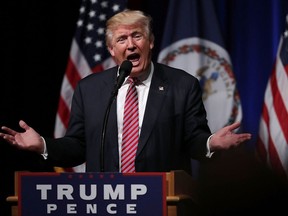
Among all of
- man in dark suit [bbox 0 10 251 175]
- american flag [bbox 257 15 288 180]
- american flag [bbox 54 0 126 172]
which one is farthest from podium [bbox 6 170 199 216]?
american flag [bbox 54 0 126 172]

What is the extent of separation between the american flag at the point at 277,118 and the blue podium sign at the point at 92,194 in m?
2.30

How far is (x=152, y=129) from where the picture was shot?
316 cm

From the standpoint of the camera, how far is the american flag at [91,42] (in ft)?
17.4

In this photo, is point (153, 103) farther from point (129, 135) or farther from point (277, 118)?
point (277, 118)

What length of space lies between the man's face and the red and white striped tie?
7.2 inches

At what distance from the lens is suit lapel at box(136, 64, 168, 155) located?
3148 mm

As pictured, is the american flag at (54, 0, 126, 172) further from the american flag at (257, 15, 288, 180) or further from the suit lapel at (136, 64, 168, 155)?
the suit lapel at (136, 64, 168, 155)

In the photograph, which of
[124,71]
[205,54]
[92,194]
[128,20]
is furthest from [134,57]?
[205,54]

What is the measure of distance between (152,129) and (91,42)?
228cm

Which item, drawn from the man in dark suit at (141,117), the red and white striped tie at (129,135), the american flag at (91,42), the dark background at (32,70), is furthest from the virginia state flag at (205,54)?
the red and white striped tie at (129,135)

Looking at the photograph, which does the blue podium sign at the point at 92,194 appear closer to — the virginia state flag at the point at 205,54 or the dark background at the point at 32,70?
the dark background at the point at 32,70

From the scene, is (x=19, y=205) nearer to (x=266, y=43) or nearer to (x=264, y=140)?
(x=264, y=140)

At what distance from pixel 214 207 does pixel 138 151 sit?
478 mm

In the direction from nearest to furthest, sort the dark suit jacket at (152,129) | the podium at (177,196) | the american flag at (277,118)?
the podium at (177,196)
the dark suit jacket at (152,129)
the american flag at (277,118)
